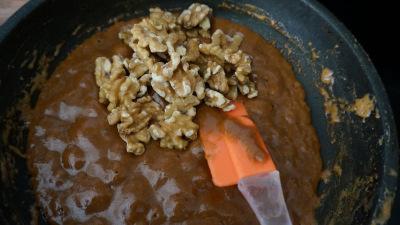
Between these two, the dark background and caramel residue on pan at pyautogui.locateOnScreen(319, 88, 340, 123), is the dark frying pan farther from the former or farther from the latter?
the dark background

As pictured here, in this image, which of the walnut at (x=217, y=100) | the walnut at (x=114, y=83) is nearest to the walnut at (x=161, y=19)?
the walnut at (x=114, y=83)

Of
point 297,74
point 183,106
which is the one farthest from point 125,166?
point 297,74

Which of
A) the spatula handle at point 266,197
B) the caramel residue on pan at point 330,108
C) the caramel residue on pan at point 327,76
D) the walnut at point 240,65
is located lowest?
the spatula handle at point 266,197

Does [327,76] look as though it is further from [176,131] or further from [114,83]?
[114,83]

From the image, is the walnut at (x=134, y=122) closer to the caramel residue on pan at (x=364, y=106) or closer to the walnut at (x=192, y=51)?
the walnut at (x=192, y=51)

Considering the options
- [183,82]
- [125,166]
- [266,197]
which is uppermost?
[183,82]

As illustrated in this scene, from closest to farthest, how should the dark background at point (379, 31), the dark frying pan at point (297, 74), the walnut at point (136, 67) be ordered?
the dark frying pan at point (297, 74), the walnut at point (136, 67), the dark background at point (379, 31)

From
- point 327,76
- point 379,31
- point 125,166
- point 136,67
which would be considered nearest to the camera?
point 125,166

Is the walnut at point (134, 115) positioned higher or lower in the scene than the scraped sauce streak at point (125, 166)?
higher
